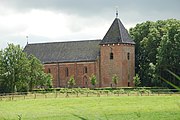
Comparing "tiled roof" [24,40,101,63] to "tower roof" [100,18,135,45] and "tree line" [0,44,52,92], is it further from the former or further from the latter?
"tree line" [0,44,52,92]

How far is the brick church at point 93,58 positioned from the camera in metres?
69.7

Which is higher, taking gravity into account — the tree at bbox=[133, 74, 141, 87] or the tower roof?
the tower roof

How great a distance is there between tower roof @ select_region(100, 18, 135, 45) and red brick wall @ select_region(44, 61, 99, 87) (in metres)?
4.67

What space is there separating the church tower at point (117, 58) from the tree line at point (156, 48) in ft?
6.78

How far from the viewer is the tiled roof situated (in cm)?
7631

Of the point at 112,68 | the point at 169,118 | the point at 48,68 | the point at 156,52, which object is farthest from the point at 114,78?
the point at 169,118

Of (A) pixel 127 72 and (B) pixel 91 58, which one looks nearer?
(A) pixel 127 72

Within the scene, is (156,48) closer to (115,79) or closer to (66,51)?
(115,79)

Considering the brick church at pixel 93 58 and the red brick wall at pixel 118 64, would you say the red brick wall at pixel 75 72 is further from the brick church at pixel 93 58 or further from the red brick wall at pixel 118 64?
the red brick wall at pixel 118 64

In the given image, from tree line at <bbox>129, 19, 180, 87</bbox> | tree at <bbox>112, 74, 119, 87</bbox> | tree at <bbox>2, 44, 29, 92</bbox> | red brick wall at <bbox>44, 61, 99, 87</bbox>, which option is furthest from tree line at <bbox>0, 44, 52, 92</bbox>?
tree line at <bbox>129, 19, 180, 87</bbox>

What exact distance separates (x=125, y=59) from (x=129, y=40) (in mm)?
3109

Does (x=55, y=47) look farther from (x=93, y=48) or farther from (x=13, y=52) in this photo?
(x=13, y=52)

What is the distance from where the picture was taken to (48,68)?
77.8 metres

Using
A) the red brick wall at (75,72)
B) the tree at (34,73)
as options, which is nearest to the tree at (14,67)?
the tree at (34,73)
